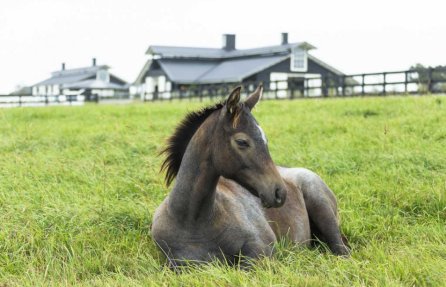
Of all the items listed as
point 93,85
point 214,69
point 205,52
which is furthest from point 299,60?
point 93,85

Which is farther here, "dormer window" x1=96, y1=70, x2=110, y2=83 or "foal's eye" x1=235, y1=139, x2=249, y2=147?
"dormer window" x1=96, y1=70, x2=110, y2=83

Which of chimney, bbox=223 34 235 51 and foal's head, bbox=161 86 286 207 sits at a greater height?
chimney, bbox=223 34 235 51

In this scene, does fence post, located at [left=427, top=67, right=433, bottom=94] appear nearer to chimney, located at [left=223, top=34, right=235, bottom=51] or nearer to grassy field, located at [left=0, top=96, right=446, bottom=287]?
grassy field, located at [left=0, top=96, right=446, bottom=287]

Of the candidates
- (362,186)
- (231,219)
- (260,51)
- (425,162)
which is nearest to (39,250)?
(231,219)

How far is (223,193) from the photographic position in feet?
17.0

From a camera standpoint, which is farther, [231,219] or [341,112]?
[341,112]

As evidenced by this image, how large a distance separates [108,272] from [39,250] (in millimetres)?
895

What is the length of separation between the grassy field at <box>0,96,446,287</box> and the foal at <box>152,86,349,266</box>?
0.69 feet

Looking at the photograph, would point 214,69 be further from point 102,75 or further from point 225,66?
point 102,75

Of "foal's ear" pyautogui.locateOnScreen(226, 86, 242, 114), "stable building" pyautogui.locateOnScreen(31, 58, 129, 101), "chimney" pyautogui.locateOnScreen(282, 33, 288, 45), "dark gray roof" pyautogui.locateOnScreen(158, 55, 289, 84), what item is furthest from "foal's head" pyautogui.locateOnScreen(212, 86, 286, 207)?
"stable building" pyautogui.locateOnScreen(31, 58, 129, 101)

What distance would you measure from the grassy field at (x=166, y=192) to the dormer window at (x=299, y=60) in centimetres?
3721

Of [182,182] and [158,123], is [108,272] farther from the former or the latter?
[158,123]

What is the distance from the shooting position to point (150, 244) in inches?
216

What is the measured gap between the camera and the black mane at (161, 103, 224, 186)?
492 cm
